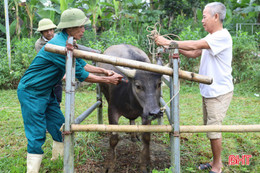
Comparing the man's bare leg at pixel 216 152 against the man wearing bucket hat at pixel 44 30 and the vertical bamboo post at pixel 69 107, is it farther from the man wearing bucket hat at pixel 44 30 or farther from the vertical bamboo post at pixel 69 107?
the man wearing bucket hat at pixel 44 30

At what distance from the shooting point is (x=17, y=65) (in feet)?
26.1

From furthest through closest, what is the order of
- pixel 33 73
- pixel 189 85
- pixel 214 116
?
pixel 189 85
pixel 214 116
pixel 33 73

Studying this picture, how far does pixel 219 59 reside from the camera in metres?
2.79

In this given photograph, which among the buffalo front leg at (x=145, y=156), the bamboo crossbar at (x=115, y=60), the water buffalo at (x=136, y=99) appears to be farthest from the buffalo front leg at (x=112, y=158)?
the bamboo crossbar at (x=115, y=60)

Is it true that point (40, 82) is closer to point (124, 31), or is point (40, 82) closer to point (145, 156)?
point (145, 156)

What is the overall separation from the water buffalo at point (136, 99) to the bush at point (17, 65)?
499 cm

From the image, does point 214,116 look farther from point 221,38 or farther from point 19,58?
point 19,58

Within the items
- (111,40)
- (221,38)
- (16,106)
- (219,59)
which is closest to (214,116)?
(219,59)

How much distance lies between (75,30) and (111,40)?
5.47 metres

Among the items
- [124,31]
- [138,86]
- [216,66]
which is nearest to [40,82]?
[138,86]

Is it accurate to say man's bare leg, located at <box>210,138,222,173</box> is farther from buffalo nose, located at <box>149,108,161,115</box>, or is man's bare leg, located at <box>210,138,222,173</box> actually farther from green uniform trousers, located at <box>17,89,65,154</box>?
green uniform trousers, located at <box>17,89,65,154</box>

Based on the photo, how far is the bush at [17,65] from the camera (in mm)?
7727

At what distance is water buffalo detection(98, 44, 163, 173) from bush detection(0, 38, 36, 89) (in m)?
4.99

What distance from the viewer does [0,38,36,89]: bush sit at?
25.3ft
